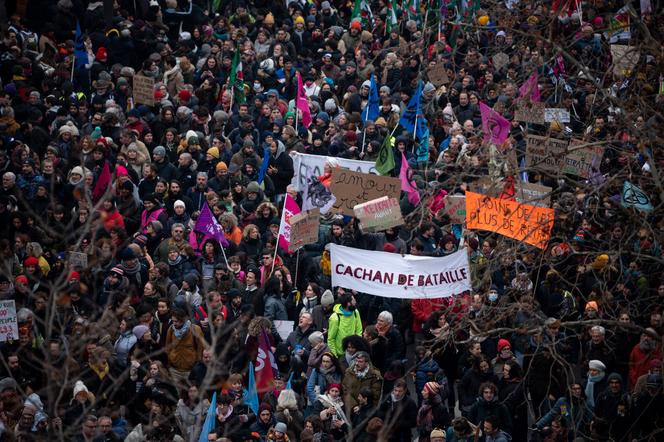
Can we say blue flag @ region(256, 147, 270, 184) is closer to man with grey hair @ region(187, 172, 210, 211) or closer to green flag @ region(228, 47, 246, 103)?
man with grey hair @ region(187, 172, 210, 211)

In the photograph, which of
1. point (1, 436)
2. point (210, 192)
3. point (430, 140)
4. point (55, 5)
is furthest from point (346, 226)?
point (55, 5)

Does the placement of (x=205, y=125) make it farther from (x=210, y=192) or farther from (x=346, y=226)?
(x=346, y=226)

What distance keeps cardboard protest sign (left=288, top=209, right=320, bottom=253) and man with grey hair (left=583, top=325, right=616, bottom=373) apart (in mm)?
3736

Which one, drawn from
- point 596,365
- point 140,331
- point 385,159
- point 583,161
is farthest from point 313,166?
point 583,161

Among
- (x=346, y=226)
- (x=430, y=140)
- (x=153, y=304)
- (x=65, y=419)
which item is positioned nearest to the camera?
(x=65, y=419)

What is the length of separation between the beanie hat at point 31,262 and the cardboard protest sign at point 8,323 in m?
1.34

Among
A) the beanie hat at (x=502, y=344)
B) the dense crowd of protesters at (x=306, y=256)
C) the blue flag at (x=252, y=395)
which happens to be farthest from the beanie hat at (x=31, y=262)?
the beanie hat at (x=502, y=344)

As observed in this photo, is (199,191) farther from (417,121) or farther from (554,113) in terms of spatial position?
(554,113)

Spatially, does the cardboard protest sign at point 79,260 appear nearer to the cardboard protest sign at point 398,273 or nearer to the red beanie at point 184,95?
the cardboard protest sign at point 398,273

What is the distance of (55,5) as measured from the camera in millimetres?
26922

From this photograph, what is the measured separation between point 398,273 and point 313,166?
3924 mm

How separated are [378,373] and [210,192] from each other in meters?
5.02

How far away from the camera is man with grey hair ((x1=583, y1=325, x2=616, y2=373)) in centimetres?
1600

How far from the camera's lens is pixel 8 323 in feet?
52.9
